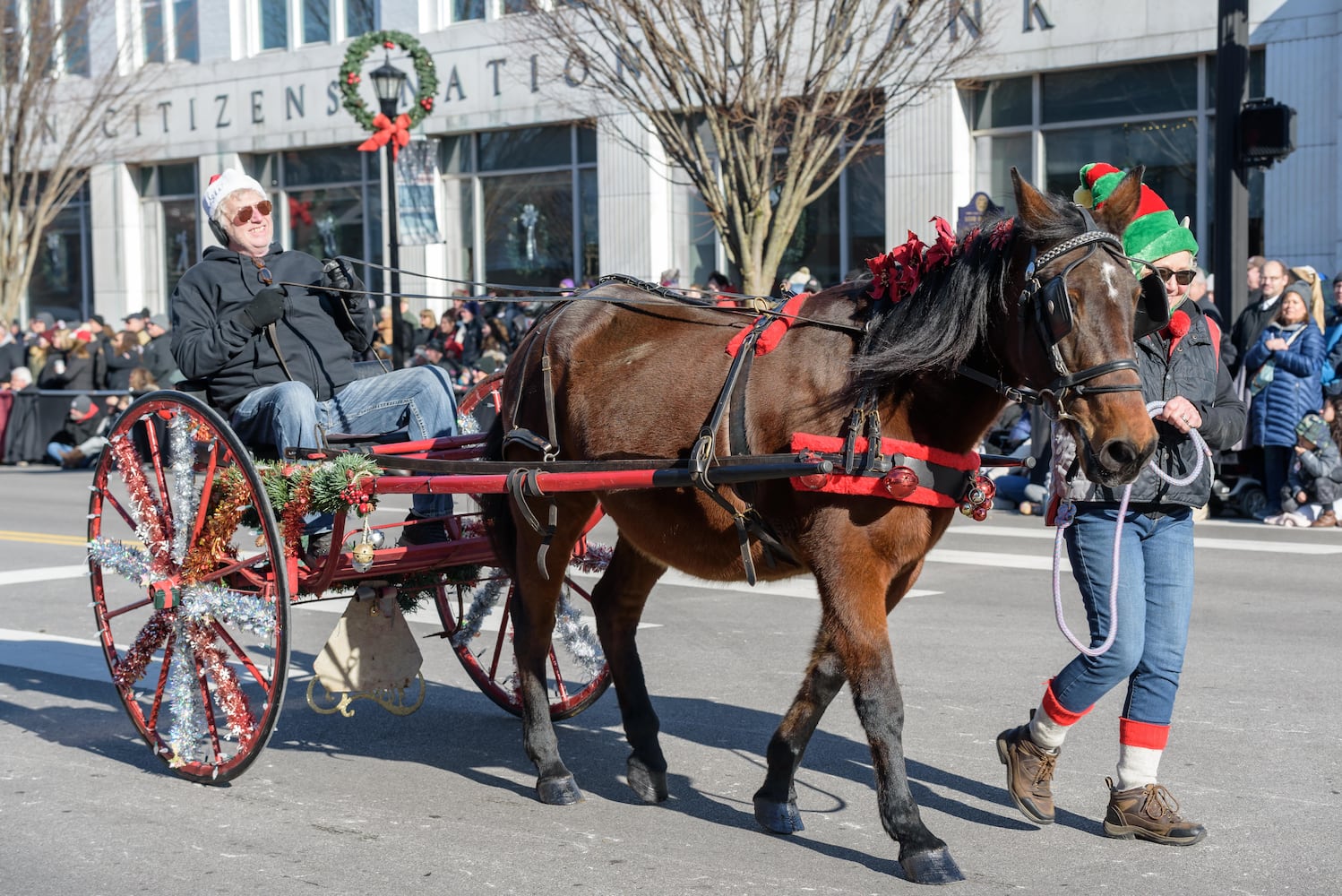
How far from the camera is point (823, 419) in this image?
480 centimetres

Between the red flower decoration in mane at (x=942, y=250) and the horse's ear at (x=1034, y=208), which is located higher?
the horse's ear at (x=1034, y=208)

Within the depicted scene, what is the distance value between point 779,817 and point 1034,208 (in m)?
2.13

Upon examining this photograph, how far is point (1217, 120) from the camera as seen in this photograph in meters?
13.9

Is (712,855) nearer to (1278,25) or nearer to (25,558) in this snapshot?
(25,558)

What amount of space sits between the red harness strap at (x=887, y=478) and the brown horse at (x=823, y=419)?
5cm

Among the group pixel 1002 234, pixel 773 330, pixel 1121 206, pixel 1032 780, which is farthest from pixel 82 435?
pixel 1121 206

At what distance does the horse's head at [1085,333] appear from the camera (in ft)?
13.6

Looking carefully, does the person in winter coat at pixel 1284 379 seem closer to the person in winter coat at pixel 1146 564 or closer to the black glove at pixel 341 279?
the person in winter coat at pixel 1146 564

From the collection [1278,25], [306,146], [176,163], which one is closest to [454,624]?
[1278,25]

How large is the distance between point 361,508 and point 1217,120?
10539 millimetres

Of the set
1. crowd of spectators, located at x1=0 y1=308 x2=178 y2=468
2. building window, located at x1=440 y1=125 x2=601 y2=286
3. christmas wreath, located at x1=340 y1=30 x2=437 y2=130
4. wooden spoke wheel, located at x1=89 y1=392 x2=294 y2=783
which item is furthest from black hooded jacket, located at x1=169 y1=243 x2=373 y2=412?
building window, located at x1=440 y1=125 x2=601 y2=286

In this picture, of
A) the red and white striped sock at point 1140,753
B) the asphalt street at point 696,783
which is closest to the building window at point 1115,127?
the asphalt street at point 696,783

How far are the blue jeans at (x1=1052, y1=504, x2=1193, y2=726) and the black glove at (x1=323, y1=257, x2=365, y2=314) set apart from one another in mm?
3256

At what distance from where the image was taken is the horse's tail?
6.03 m
